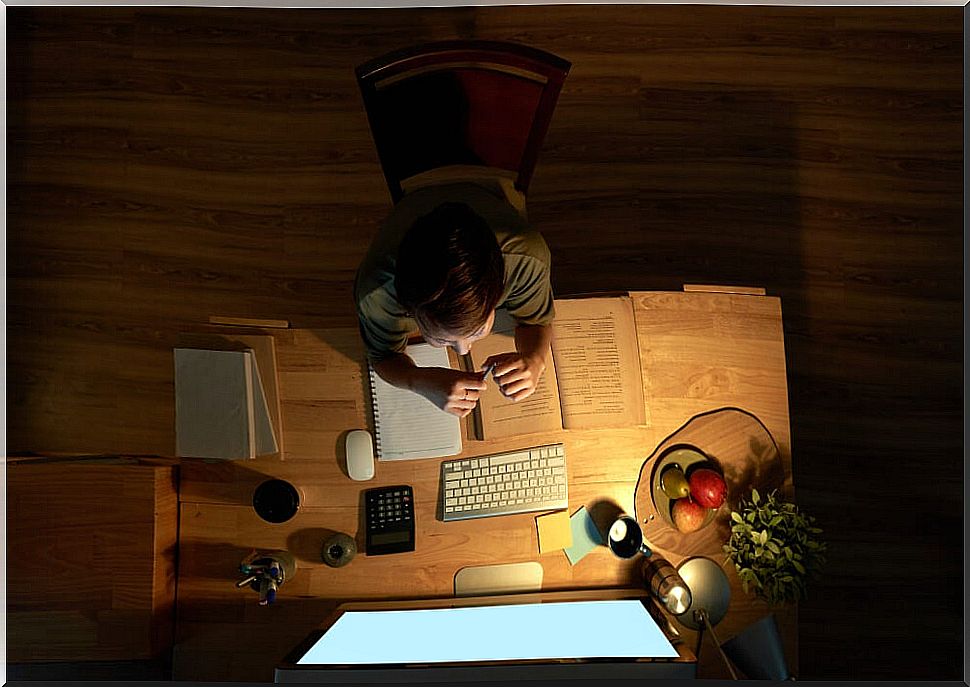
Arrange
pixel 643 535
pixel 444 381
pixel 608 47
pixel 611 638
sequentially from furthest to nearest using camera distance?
pixel 608 47
pixel 643 535
pixel 444 381
pixel 611 638

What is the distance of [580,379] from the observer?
1410 millimetres

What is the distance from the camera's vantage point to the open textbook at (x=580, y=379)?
1403 millimetres

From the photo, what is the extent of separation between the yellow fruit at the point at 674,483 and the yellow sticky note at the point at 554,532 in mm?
226

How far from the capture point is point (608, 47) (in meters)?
1.99

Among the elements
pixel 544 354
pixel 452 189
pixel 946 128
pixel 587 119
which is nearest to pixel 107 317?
pixel 452 189

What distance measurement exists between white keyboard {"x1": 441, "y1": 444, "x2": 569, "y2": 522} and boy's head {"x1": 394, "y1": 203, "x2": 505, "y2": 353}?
0.41 meters

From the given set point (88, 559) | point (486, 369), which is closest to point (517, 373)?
point (486, 369)

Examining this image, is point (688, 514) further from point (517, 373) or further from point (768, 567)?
point (517, 373)

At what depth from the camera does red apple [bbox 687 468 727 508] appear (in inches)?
52.9

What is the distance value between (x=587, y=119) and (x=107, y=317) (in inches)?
63.2

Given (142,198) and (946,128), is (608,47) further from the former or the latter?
(142,198)

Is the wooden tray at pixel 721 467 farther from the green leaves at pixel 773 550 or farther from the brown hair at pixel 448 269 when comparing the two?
the brown hair at pixel 448 269

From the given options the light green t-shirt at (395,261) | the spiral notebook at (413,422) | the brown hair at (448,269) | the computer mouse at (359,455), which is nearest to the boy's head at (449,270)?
the brown hair at (448,269)

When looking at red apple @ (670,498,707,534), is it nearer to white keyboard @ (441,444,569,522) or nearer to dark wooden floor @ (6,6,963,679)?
white keyboard @ (441,444,569,522)
